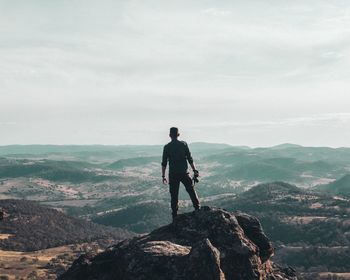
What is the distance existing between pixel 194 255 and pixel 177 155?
10.8 metres

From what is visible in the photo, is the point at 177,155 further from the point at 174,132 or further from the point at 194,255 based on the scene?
the point at 194,255

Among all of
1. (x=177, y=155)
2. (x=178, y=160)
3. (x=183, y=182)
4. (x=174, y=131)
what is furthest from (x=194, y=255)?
(x=174, y=131)

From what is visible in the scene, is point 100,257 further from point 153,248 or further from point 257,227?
point 257,227

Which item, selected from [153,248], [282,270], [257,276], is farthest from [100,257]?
[282,270]

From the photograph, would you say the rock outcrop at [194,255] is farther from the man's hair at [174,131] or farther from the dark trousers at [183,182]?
the man's hair at [174,131]

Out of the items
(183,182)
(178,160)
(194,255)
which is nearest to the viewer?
(194,255)

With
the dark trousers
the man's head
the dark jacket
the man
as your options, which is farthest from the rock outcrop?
the man's head

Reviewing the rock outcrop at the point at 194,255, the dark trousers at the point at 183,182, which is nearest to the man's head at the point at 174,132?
the dark trousers at the point at 183,182

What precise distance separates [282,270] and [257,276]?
7464mm

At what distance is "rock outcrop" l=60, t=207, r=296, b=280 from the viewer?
1023 inches

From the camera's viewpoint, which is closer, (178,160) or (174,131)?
(178,160)

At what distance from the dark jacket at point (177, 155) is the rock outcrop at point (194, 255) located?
→ 12.5 ft

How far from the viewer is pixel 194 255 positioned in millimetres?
25953

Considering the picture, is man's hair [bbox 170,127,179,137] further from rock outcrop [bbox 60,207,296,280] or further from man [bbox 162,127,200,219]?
rock outcrop [bbox 60,207,296,280]
